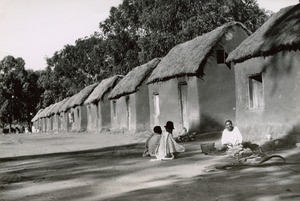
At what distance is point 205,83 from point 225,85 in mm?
1137

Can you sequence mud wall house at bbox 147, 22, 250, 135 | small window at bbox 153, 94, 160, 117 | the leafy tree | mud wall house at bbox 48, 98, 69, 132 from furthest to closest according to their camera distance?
the leafy tree, mud wall house at bbox 48, 98, 69, 132, small window at bbox 153, 94, 160, 117, mud wall house at bbox 147, 22, 250, 135

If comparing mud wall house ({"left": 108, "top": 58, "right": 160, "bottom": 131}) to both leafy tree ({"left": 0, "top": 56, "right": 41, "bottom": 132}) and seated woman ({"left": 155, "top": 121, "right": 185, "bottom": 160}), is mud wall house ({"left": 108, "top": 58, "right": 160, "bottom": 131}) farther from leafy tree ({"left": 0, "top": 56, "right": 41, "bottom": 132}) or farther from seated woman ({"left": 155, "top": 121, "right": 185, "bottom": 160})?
leafy tree ({"left": 0, "top": 56, "right": 41, "bottom": 132})

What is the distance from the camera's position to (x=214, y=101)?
62.0 ft

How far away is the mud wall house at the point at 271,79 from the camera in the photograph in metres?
13.1

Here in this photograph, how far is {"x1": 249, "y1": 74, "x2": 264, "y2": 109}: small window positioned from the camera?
51.1 ft

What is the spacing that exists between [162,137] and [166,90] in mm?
9800

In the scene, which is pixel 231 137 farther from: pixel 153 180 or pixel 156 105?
pixel 156 105

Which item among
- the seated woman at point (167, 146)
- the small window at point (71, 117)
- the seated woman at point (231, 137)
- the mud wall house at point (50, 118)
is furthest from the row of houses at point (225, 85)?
the mud wall house at point (50, 118)

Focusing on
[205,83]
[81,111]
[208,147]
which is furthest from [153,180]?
[81,111]

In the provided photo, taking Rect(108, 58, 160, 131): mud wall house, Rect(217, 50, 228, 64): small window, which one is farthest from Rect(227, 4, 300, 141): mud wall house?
Rect(108, 58, 160, 131): mud wall house

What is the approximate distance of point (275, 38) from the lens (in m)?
13.9

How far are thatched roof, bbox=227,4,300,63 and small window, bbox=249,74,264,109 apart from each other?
933mm

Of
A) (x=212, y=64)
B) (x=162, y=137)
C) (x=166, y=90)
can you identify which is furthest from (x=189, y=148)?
(x=166, y=90)

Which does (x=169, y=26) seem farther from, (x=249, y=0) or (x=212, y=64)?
(x=212, y=64)
